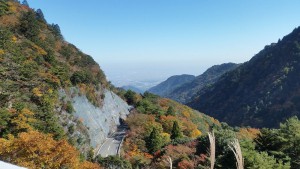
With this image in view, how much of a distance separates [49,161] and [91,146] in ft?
78.4

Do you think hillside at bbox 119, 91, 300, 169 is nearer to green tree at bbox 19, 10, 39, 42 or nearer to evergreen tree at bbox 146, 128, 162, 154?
evergreen tree at bbox 146, 128, 162, 154

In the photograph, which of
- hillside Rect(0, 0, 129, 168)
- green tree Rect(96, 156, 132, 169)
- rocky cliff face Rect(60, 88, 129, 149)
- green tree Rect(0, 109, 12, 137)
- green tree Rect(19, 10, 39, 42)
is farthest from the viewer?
green tree Rect(19, 10, 39, 42)

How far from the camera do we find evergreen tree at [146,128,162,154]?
48000mm

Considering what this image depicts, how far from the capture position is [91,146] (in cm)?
4588

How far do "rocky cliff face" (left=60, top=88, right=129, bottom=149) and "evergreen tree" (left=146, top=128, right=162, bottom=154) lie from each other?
8.87m

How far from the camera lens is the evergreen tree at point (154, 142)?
157ft

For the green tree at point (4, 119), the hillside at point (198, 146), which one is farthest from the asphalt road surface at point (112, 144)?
the green tree at point (4, 119)

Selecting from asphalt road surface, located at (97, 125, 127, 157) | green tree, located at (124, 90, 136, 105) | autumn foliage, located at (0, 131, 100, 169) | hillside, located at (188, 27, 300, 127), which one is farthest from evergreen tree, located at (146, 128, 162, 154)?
hillside, located at (188, 27, 300, 127)

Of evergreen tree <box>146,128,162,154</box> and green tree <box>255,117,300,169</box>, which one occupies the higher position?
green tree <box>255,117,300,169</box>

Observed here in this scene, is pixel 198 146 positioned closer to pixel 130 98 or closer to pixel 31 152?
pixel 31 152

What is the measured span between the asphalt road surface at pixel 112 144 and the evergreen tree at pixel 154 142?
5.55m

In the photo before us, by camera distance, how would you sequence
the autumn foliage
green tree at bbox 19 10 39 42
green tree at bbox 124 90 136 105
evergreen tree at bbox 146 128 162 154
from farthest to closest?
green tree at bbox 124 90 136 105 → green tree at bbox 19 10 39 42 → evergreen tree at bbox 146 128 162 154 → the autumn foliage

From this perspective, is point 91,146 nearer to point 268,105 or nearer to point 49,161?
point 49,161

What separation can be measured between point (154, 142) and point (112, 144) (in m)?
8.02
